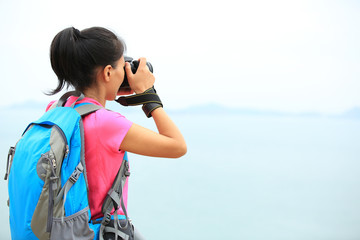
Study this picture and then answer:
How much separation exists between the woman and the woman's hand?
0.02 m

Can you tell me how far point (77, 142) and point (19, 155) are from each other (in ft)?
0.38

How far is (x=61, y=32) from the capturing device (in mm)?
762

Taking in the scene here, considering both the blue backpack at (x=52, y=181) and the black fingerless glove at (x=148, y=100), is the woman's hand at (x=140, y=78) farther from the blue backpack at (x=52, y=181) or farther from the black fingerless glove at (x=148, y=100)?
the blue backpack at (x=52, y=181)

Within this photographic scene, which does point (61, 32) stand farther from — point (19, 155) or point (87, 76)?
point (19, 155)

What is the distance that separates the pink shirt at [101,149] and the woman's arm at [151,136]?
2cm

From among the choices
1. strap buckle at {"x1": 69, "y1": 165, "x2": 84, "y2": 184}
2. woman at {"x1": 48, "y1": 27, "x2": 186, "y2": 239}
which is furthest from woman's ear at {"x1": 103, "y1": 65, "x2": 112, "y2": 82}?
strap buckle at {"x1": 69, "y1": 165, "x2": 84, "y2": 184}

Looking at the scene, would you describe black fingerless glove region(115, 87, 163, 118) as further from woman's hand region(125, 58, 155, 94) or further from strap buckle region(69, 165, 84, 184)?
strap buckle region(69, 165, 84, 184)

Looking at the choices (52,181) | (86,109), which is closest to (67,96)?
(86,109)

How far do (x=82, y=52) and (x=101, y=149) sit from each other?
0.63ft

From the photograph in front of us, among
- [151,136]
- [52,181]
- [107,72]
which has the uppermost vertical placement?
[107,72]

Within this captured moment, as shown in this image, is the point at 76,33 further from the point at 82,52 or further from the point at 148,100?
the point at 148,100

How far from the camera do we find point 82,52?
0.75 metres

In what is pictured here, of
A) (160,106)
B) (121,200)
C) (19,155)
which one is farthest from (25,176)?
(160,106)

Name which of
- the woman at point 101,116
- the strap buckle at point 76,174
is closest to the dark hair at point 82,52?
the woman at point 101,116
